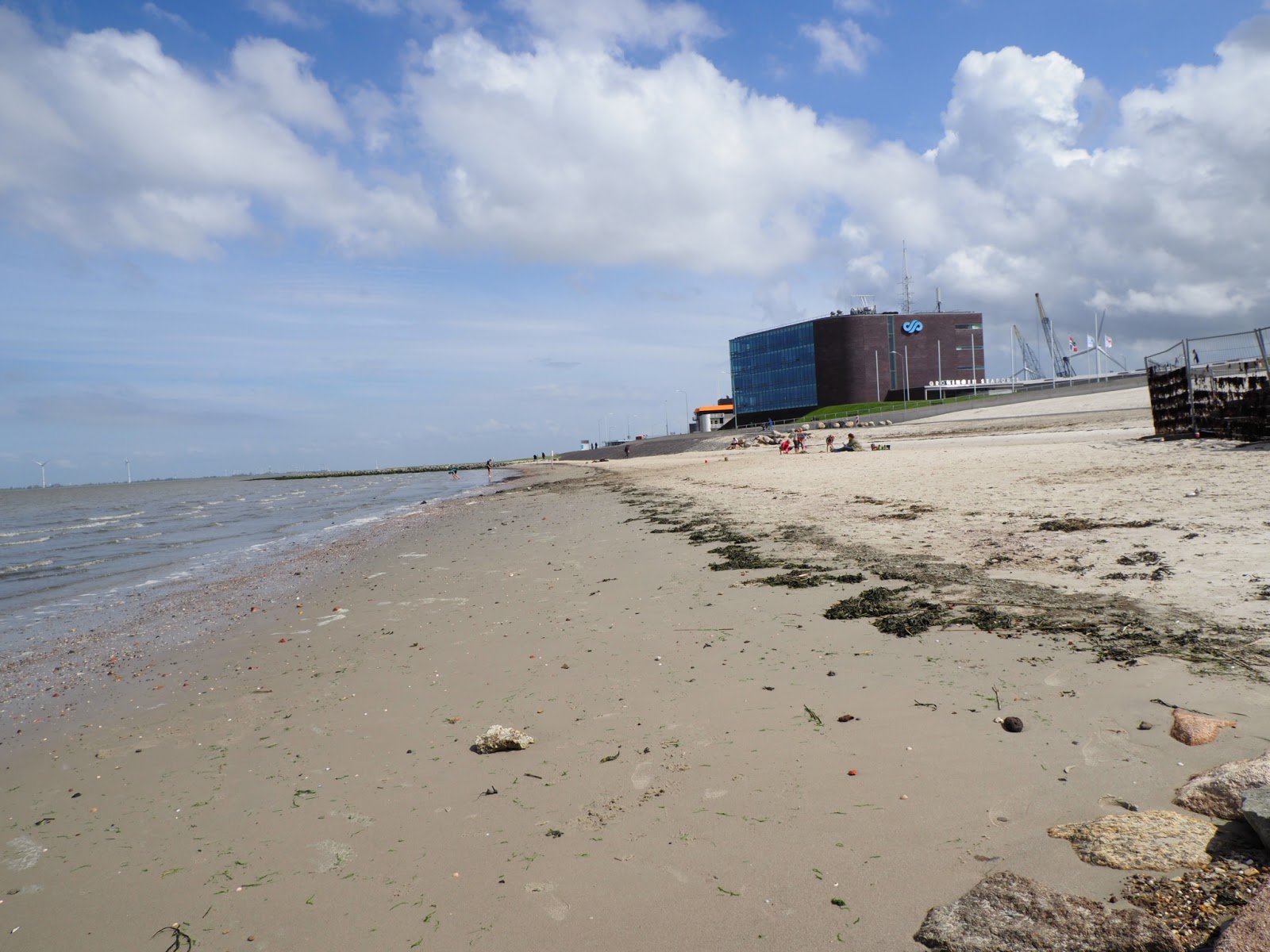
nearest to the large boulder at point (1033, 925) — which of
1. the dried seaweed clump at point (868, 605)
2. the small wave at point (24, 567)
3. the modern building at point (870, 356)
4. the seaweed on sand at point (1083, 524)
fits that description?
the dried seaweed clump at point (868, 605)

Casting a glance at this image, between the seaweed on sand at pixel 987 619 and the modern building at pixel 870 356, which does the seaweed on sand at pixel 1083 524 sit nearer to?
the seaweed on sand at pixel 987 619

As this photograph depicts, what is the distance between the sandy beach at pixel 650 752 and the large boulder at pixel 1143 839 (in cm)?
9

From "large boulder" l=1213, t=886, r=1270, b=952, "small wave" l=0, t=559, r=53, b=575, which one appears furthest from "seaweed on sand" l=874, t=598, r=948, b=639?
"small wave" l=0, t=559, r=53, b=575

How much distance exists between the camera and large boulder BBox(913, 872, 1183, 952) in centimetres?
251

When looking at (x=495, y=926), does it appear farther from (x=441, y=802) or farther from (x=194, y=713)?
(x=194, y=713)

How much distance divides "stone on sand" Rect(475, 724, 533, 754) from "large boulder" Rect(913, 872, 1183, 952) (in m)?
2.81

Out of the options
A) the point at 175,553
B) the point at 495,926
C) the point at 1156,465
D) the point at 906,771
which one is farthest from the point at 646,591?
the point at 175,553

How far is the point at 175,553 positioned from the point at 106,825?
20.4 meters

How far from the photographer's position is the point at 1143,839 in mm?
3035

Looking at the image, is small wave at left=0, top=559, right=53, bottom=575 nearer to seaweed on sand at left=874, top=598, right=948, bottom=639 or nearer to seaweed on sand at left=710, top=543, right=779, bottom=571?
seaweed on sand at left=710, top=543, right=779, bottom=571

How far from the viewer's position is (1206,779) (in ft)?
10.9

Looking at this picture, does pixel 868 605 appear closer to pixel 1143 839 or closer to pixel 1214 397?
pixel 1143 839

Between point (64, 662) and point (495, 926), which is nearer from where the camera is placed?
point (495, 926)

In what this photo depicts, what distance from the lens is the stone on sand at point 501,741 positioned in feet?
16.0
